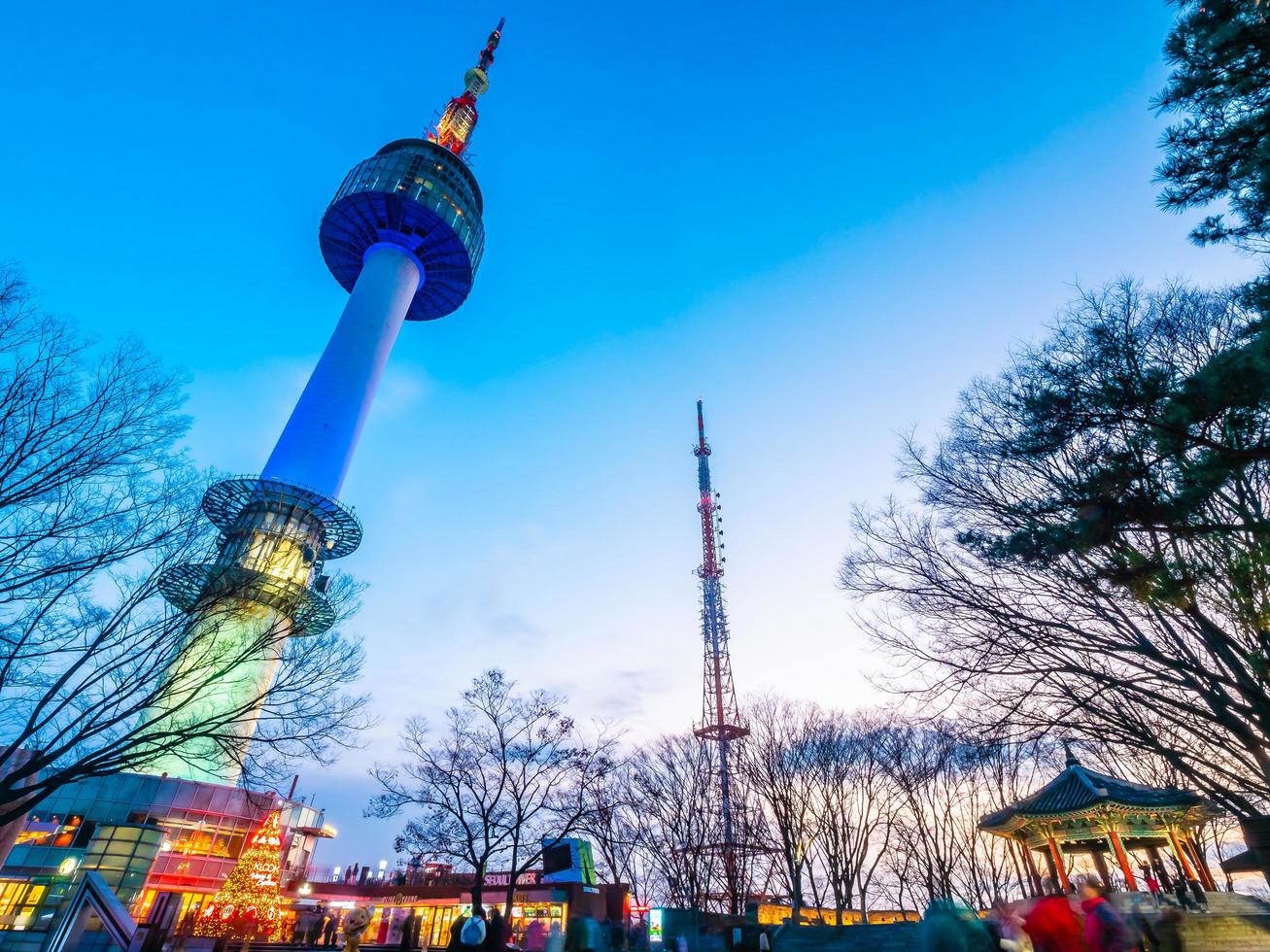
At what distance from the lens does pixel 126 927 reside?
10531 mm

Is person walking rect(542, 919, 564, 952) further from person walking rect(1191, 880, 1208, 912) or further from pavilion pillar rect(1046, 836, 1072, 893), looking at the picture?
person walking rect(1191, 880, 1208, 912)

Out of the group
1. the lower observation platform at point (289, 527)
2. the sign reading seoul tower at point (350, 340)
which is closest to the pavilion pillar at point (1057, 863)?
the sign reading seoul tower at point (350, 340)

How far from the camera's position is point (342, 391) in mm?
42781

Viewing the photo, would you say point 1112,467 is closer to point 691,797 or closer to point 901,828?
point 691,797

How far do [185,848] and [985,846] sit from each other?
38798 mm

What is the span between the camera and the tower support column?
132 ft

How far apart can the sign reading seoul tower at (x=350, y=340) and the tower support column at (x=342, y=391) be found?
0.08 meters

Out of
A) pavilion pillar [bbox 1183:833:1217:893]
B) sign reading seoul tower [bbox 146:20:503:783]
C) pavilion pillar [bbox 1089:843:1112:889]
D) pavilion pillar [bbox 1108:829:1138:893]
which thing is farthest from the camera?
sign reading seoul tower [bbox 146:20:503:783]

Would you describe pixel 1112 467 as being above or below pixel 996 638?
above

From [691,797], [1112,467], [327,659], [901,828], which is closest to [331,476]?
[691,797]

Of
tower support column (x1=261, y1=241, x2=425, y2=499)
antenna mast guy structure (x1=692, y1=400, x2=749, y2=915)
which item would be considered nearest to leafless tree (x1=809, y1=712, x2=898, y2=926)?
antenna mast guy structure (x1=692, y1=400, x2=749, y2=915)

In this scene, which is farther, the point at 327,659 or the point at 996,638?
the point at 327,659

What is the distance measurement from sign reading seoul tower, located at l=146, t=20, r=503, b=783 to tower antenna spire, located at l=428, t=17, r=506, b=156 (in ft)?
0.37

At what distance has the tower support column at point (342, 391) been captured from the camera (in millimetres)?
40094
